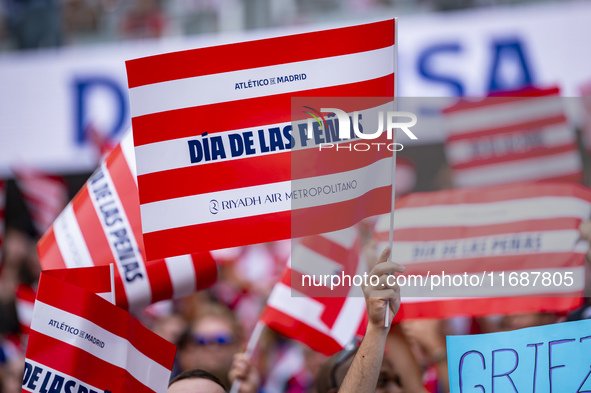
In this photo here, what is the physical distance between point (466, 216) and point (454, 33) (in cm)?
471

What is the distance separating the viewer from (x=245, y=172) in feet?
8.98

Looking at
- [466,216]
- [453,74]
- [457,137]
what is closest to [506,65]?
[453,74]

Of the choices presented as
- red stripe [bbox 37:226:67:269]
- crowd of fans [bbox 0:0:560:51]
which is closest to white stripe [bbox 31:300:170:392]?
red stripe [bbox 37:226:67:269]

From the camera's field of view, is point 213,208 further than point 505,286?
No

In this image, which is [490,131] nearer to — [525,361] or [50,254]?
[525,361]

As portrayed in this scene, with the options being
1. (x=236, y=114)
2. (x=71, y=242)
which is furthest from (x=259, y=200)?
(x=71, y=242)

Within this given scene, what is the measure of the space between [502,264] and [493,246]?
0.11 m

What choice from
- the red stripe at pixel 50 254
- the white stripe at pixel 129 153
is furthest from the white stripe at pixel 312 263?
the red stripe at pixel 50 254

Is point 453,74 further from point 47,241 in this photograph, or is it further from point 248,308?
point 47,241

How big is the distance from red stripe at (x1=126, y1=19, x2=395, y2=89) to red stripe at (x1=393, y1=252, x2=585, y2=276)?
1.25 metres

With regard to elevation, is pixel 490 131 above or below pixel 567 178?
above

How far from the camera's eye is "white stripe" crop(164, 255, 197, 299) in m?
3.13

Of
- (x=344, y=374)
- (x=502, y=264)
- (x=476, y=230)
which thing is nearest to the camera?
(x=344, y=374)

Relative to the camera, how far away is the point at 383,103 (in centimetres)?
271
